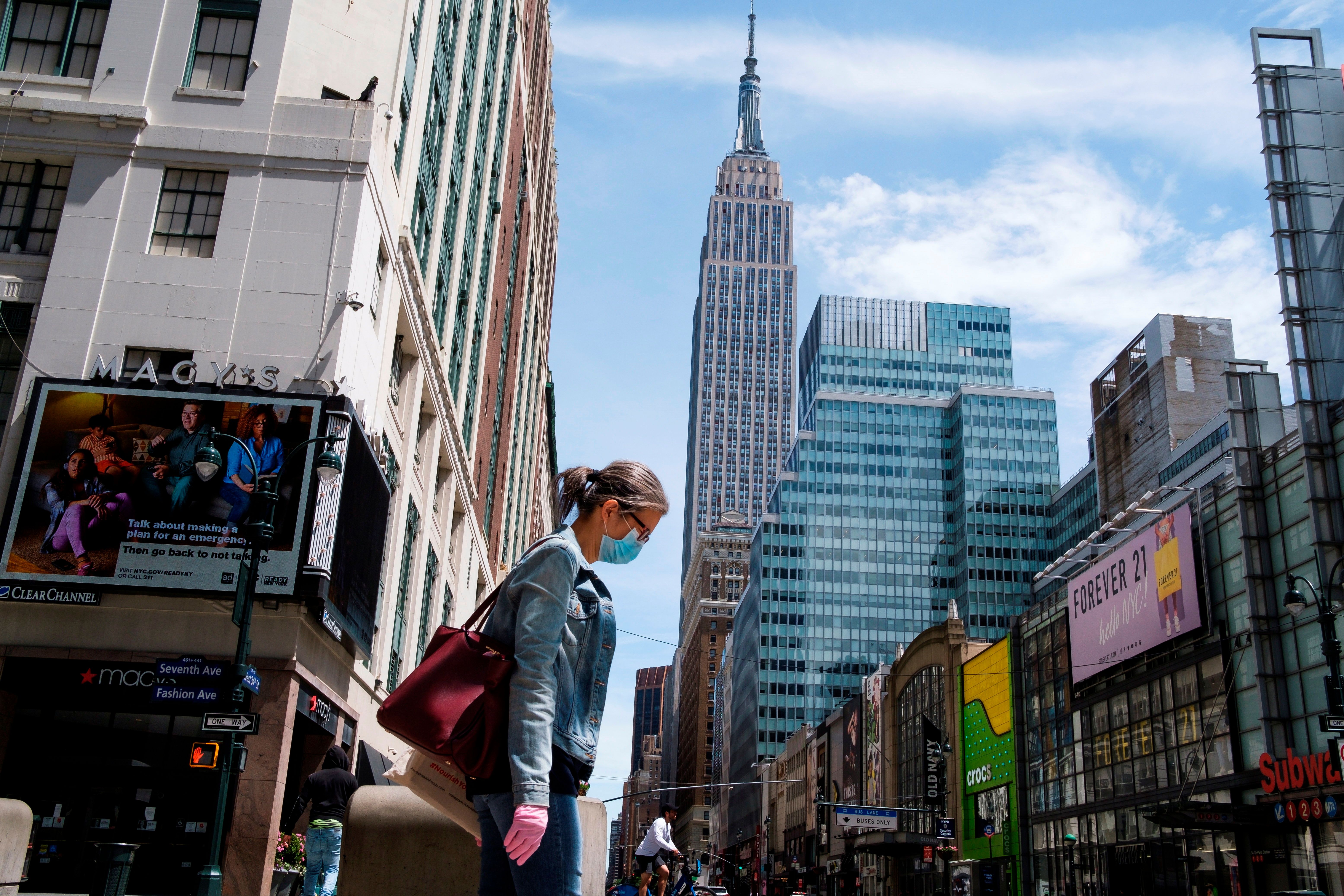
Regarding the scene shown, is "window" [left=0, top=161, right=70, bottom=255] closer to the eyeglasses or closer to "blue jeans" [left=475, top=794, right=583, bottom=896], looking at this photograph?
the eyeglasses

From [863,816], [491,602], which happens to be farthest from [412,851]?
[863,816]

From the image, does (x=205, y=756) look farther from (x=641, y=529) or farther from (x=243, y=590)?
A: (x=641, y=529)

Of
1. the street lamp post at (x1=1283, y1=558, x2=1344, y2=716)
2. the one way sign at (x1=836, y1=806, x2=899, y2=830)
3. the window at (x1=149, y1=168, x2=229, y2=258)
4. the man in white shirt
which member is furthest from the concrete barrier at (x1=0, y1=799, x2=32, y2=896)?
the one way sign at (x1=836, y1=806, x2=899, y2=830)

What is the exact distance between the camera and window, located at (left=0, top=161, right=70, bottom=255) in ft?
71.1

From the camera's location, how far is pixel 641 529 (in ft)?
14.5

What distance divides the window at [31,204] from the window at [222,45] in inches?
135

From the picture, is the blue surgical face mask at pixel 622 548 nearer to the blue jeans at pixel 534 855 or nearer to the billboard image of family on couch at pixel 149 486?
the blue jeans at pixel 534 855

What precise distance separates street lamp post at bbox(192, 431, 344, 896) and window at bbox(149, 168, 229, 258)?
23.0ft

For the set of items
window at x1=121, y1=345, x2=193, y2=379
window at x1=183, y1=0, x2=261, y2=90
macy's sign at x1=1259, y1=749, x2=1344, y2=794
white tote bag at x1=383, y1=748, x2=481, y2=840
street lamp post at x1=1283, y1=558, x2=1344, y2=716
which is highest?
window at x1=183, y1=0, x2=261, y2=90

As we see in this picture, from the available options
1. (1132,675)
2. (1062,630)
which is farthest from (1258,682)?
(1062,630)

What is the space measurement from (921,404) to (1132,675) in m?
91.4

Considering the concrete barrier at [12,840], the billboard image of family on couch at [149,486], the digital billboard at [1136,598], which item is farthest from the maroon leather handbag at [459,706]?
the digital billboard at [1136,598]

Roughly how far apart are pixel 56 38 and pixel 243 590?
593 inches

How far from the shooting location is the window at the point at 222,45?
22.6 metres
